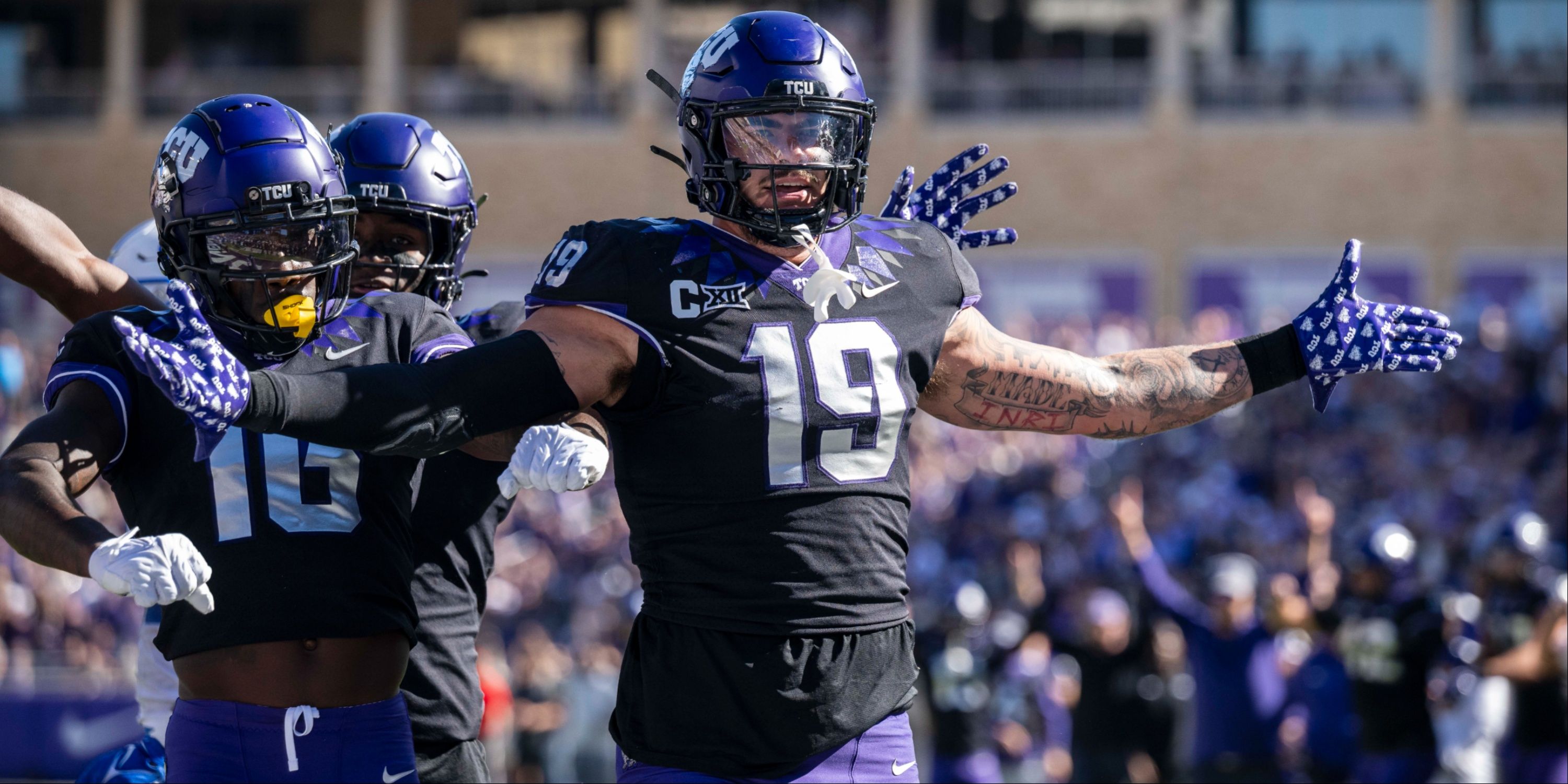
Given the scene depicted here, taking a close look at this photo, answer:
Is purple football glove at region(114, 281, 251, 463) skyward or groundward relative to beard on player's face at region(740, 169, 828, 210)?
groundward

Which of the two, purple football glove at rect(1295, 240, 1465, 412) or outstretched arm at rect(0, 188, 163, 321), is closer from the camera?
purple football glove at rect(1295, 240, 1465, 412)

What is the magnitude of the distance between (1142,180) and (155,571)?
25472mm

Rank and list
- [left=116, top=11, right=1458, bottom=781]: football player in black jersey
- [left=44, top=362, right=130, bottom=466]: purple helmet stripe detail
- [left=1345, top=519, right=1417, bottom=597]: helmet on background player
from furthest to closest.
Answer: [left=1345, top=519, right=1417, bottom=597]: helmet on background player < [left=44, top=362, right=130, bottom=466]: purple helmet stripe detail < [left=116, top=11, right=1458, bottom=781]: football player in black jersey

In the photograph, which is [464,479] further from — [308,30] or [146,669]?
[308,30]

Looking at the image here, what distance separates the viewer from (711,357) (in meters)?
3.21

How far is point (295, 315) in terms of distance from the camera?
343cm

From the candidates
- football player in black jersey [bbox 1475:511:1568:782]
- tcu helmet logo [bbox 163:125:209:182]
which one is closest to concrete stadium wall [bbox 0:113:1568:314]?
football player in black jersey [bbox 1475:511:1568:782]

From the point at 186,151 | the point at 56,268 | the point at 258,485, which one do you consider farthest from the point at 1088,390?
the point at 56,268

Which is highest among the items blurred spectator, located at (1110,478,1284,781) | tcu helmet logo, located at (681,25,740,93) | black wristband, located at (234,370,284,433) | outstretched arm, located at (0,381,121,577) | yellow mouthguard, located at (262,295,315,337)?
tcu helmet logo, located at (681,25,740,93)

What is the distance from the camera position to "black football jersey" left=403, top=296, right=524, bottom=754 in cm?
409

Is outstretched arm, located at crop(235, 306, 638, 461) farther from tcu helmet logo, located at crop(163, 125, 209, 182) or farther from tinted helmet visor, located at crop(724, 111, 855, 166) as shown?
tcu helmet logo, located at crop(163, 125, 209, 182)

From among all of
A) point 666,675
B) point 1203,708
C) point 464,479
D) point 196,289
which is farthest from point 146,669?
point 1203,708

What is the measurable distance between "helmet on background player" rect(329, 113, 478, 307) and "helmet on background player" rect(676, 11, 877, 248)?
1.16m

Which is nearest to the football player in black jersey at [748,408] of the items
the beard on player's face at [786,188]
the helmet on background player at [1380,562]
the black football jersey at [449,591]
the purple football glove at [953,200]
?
the beard on player's face at [786,188]
